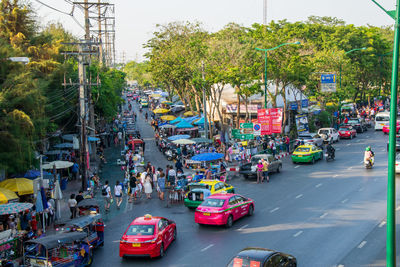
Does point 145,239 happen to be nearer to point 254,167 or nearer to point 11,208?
point 11,208

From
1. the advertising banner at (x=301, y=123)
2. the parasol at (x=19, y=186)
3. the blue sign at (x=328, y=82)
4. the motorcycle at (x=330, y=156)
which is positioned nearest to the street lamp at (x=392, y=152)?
the parasol at (x=19, y=186)

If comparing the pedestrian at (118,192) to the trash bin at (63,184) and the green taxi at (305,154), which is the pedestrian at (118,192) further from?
the green taxi at (305,154)

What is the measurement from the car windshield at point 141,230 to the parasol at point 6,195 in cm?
611

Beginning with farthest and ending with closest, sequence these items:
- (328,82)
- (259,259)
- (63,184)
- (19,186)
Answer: (328,82)
(63,184)
(19,186)
(259,259)

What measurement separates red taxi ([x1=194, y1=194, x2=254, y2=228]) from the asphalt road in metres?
0.39

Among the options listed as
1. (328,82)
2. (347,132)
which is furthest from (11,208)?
(347,132)

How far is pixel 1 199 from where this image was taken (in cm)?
1820

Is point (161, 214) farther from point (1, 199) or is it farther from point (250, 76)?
point (250, 76)

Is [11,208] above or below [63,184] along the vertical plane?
above

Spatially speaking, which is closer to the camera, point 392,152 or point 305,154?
point 392,152

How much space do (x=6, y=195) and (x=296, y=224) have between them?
12166 mm

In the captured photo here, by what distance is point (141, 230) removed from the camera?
51.0ft

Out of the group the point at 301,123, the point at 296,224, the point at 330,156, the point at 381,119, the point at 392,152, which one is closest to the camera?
the point at 392,152

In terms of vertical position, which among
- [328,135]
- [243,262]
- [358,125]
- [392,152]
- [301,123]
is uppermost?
[392,152]
